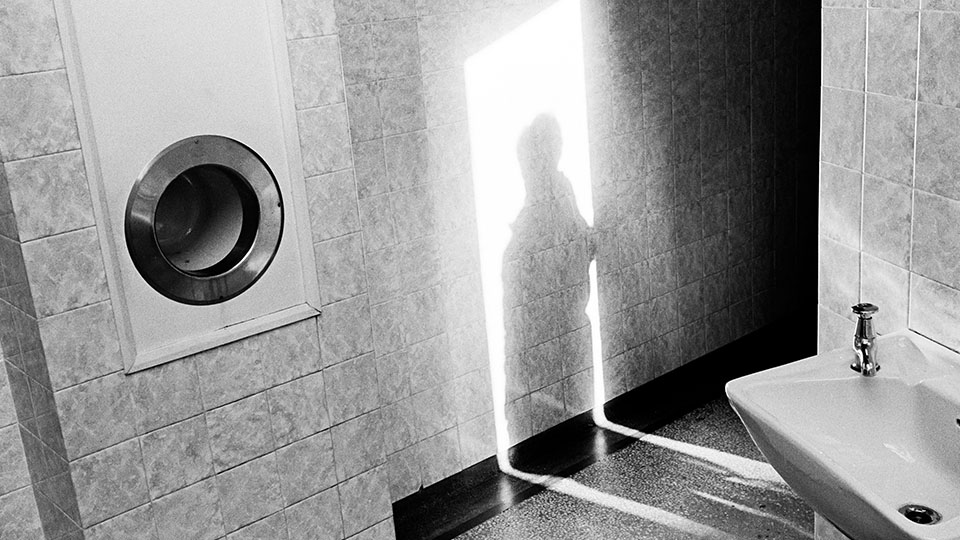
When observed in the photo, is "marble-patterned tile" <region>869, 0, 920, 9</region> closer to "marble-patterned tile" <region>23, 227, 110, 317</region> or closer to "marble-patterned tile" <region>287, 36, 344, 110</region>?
"marble-patterned tile" <region>287, 36, 344, 110</region>

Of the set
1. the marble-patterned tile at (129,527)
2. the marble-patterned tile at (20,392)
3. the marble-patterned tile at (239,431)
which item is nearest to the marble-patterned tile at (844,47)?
the marble-patterned tile at (239,431)

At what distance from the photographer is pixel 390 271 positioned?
3.30 m

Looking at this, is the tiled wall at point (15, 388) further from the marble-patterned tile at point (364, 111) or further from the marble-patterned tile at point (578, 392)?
the marble-patterned tile at point (578, 392)

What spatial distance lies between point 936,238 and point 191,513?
1912 millimetres

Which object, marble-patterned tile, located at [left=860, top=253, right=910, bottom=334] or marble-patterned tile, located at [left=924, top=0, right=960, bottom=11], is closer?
marble-patterned tile, located at [left=924, top=0, right=960, bottom=11]

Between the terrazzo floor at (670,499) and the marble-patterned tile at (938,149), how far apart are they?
140 centimetres

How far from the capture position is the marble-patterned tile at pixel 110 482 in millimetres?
2426

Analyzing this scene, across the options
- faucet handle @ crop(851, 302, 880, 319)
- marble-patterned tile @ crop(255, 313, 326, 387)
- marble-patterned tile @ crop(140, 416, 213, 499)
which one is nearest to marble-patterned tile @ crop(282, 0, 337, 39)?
marble-patterned tile @ crop(255, 313, 326, 387)

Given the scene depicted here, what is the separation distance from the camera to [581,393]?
154 inches

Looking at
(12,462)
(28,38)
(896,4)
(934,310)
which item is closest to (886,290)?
(934,310)

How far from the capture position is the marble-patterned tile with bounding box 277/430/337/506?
9.05 ft

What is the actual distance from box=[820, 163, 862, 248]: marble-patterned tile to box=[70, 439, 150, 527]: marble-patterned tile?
1.77 m

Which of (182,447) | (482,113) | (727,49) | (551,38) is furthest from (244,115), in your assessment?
(727,49)

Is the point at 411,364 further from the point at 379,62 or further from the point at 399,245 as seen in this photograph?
the point at 379,62
